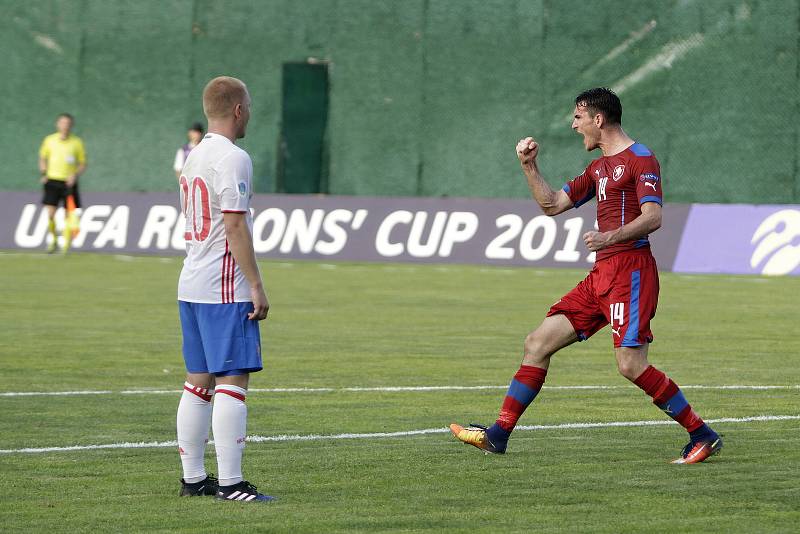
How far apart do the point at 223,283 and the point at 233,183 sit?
47 centimetres

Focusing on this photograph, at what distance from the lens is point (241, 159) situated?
781 cm

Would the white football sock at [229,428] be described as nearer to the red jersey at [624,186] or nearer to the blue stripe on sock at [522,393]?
the blue stripe on sock at [522,393]

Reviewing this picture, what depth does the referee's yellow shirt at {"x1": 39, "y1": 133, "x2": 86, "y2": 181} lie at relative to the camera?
30453mm

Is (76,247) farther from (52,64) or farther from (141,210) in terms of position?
(52,64)

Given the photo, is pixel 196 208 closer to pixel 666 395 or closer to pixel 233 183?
pixel 233 183

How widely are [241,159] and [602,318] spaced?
9.16ft

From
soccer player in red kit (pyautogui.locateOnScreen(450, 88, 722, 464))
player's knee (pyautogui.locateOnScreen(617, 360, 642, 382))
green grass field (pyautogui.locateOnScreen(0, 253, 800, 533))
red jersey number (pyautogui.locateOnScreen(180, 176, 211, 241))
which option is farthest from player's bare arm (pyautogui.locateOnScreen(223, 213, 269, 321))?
player's knee (pyautogui.locateOnScreen(617, 360, 642, 382))

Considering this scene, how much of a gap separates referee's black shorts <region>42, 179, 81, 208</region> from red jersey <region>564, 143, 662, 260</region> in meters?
21.7

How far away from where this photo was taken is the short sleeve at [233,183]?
304 inches

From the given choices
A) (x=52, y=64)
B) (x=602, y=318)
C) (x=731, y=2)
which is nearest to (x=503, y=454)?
(x=602, y=318)

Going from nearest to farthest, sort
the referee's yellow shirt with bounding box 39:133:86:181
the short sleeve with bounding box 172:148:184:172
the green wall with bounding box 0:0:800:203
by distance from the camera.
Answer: the green wall with bounding box 0:0:800:203 < the referee's yellow shirt with bounding box 39:133:86:181 < the short sleeve with bounding box 172:148:184:172

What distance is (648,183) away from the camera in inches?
371

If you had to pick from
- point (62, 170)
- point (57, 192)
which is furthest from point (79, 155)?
point (57, 192)

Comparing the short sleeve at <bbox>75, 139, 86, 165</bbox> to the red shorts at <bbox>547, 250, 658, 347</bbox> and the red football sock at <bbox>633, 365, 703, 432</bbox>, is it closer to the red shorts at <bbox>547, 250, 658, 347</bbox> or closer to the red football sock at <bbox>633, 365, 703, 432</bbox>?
the red shorts at <bbox>547, 250, 658, 347</bbox>
